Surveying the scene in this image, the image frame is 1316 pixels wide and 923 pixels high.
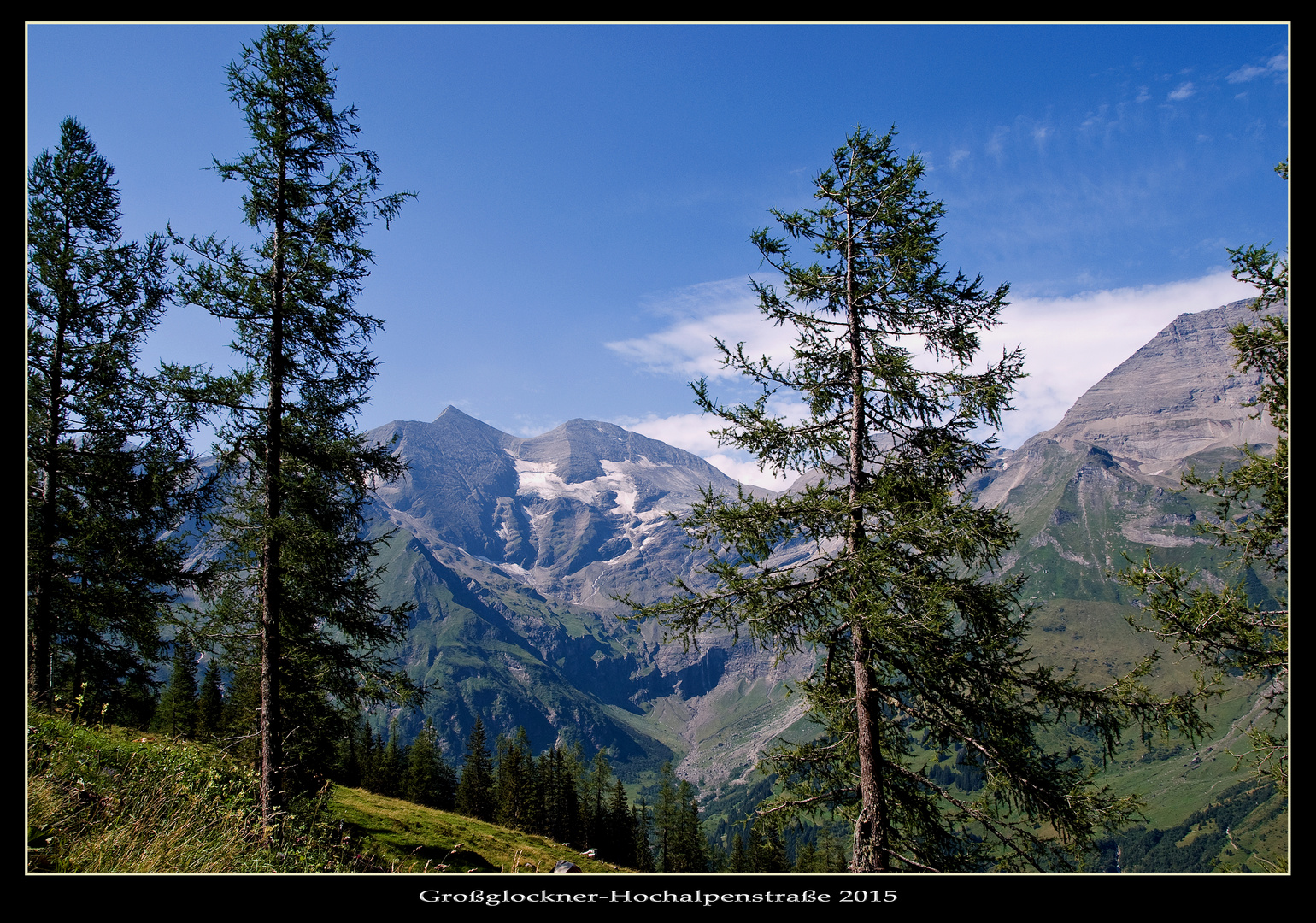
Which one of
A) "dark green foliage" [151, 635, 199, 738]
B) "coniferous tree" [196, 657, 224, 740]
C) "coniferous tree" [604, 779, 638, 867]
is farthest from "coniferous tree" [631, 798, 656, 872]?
"dark green foliage" [151, 635, 199, 738]

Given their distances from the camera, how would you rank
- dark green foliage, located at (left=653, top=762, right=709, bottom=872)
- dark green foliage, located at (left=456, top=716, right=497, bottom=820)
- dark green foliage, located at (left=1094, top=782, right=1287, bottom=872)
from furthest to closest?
dark green foliage, located at (left=1094, top=782, right=1287, bottom=872) < dark green foliage, located at (left=653, top=762, right=709, bottom=872) < dark green foliage, located at (left=456, top=716, right=497, bottom=820)

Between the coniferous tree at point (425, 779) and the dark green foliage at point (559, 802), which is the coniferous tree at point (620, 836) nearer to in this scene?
the dark green foliage at point (559, 802)

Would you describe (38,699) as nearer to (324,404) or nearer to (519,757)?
(324,404)

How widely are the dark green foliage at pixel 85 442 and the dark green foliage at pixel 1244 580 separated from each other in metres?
18.2

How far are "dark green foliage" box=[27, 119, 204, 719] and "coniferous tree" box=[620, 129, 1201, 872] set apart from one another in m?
12.6

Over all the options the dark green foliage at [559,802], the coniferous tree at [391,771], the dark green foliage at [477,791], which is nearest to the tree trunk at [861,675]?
the dark green foliage at [559,802]

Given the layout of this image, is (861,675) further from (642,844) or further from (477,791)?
(642,844)

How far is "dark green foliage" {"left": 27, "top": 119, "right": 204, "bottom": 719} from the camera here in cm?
1284

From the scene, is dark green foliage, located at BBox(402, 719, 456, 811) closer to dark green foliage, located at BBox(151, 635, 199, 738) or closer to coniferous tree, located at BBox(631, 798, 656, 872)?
dark green foliage, located at BBox(151, 635, 199, 738)

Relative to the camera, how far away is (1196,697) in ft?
25.0

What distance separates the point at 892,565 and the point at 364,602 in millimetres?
10949

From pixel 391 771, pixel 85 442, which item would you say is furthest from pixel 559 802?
pixel 85 442

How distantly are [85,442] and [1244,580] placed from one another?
856 inches

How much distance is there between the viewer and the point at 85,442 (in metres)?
13.2
